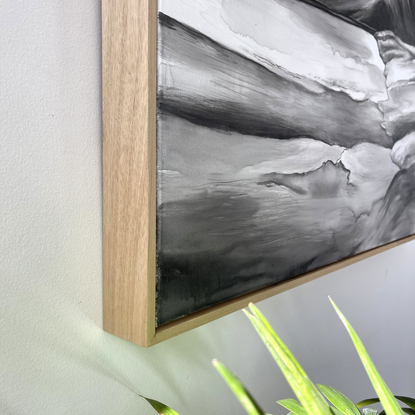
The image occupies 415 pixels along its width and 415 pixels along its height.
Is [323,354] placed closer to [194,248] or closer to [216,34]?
[194,248]

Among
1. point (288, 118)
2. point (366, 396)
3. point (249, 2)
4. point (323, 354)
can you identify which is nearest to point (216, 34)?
point (249, 2)

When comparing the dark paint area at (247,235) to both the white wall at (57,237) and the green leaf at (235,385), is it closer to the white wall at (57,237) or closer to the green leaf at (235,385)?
the white wall at (57,237)

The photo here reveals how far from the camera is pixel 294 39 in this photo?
61 cm

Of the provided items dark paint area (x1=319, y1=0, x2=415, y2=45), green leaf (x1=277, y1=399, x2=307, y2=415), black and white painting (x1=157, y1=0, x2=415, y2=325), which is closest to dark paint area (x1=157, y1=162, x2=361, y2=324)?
black and white painting (x1=157, y1=0, x2=415, y2=325)

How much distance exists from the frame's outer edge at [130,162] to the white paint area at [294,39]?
0.05 metres

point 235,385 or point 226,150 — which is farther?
point 226,150

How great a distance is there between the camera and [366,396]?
1175 mm

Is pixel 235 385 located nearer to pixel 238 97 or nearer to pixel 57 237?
pixel 57 237

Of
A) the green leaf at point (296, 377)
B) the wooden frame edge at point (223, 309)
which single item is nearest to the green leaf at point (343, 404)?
the wooden frame edge at point (223, 309)

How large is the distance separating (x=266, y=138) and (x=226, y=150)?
0.10 meters

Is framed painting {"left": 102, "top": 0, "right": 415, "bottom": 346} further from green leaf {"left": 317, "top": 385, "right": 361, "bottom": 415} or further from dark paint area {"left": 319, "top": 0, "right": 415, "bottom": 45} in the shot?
green leaf {"left": 317, "top": 385, "right": 361, "bottom": 415}

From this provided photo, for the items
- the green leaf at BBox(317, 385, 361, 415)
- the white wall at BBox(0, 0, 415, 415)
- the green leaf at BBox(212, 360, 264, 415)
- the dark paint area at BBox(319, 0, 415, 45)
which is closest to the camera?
the green leaf at BBox(212, 360, 264, 415)

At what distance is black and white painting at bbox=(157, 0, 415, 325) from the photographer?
1.48ft

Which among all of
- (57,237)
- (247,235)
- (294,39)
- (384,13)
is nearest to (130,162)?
(57,237)
